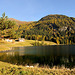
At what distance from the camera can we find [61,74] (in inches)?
620

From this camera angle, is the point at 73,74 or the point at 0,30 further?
the point at 0,30

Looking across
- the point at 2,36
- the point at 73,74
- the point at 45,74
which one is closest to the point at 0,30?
the point at 2,36

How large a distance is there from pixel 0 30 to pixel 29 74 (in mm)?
27821

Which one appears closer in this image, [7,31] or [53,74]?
[53,74]

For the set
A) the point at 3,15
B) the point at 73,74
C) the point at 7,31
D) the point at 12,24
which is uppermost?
the point at 3,15

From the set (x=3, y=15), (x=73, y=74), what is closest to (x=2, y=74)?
(x=73, y=74)

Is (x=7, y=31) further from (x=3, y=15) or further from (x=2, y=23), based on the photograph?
(x=3, y=15)

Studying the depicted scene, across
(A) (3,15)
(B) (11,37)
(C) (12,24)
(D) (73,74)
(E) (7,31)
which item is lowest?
(D) (73,74)

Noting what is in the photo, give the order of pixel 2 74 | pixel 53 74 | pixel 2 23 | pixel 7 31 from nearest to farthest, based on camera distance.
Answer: pixel 2 74, pixel 53 74, pixel 2 23, pixel 7 31

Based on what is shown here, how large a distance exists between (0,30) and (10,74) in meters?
26.7

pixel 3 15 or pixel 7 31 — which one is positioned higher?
pixel 3 15

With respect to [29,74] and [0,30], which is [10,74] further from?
[0,30]

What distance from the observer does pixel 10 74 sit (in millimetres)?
14680

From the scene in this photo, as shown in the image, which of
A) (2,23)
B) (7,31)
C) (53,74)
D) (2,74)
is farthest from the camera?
(7,31)
